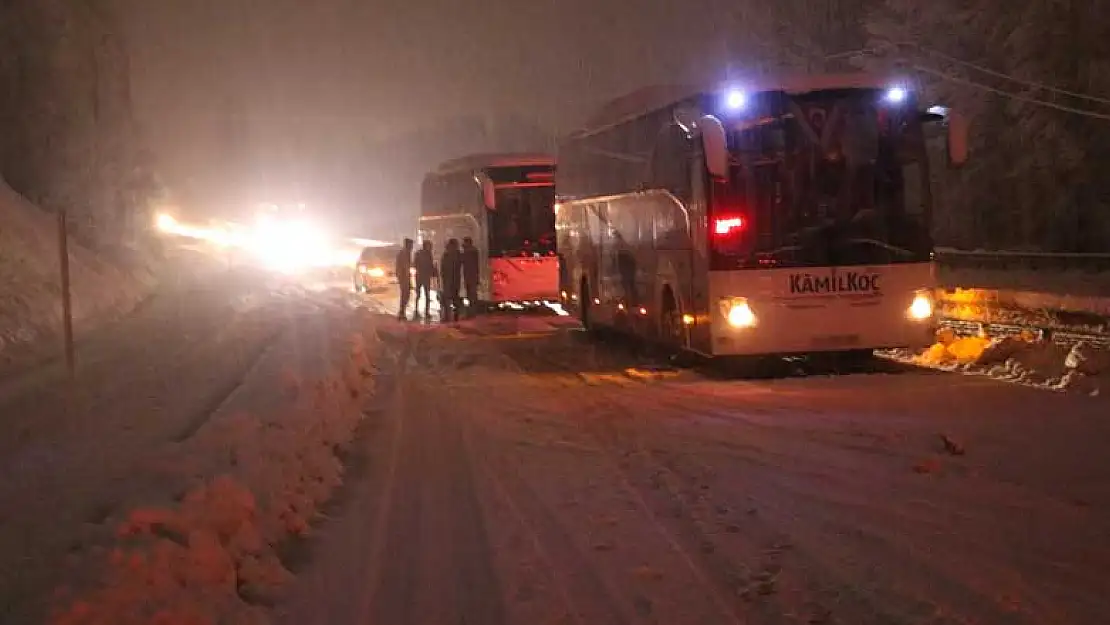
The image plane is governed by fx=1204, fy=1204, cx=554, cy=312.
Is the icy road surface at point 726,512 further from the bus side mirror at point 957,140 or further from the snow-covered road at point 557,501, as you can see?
the bus side mirror at point 957,140

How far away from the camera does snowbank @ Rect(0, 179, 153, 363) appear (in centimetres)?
2316

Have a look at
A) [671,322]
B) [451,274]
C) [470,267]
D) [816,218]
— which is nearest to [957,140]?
[816,218]

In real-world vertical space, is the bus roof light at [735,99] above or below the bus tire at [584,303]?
above

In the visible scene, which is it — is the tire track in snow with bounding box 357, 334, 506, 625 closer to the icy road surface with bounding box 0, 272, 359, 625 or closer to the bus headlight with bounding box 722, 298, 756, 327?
the icy road surface with bounding box 0, 272, 359, 625

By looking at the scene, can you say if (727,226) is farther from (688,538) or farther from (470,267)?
(470,267)

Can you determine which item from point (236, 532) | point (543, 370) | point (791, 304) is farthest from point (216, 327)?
point (236, 532)

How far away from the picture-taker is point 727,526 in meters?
8.16

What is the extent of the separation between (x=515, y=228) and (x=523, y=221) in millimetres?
278

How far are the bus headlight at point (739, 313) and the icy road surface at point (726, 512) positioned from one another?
45.5 inches

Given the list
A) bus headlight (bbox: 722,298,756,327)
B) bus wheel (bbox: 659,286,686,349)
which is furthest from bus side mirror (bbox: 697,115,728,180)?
bus wheel (bbox: 659,286,686,349)

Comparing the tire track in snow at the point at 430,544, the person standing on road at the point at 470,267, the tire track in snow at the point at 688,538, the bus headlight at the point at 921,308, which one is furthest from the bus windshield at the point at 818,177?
the person standing on road at the point at 470,267

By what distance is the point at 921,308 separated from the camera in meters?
16.0

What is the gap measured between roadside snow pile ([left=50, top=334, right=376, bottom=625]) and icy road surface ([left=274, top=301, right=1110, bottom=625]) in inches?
10.7

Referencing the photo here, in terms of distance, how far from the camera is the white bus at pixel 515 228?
102ft
